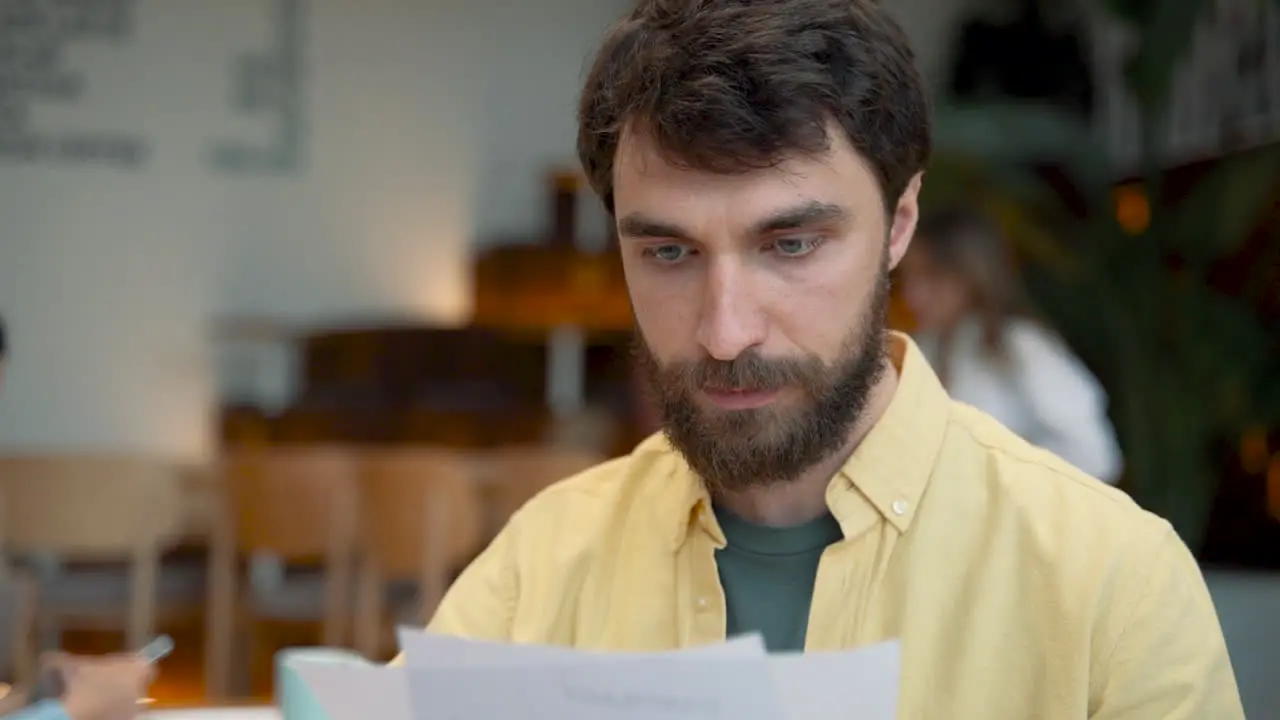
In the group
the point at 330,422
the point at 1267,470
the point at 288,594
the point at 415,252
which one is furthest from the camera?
the point at 415,252

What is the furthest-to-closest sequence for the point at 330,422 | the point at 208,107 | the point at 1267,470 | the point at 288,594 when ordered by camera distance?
the point at 208,107 < the point at 330,422 < the point at 1267,470 < the point at 288,594

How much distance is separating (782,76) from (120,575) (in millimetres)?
4028

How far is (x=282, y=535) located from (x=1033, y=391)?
7.37 feet

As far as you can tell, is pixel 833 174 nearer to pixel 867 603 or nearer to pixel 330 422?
pixel 867 603

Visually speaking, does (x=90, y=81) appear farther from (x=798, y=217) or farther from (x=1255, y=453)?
(x=798, y=217)

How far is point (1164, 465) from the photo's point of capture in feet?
13.0

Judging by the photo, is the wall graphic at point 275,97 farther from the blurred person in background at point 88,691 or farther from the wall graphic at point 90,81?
the blurred person in background at point 88,691

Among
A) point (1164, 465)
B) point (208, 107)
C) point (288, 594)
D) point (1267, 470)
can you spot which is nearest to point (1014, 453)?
point (1164, 465)

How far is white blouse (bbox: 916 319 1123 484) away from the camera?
2.87 meters

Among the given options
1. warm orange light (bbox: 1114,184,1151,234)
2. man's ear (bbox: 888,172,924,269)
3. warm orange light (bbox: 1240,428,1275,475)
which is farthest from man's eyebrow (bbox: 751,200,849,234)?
warm orange light (bbox: 1114,184,1151,234)

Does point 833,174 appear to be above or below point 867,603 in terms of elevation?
above

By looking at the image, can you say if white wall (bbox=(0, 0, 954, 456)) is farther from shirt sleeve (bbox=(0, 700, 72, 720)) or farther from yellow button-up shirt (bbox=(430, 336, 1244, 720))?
shirt sleeve (bbox=(0, 700, 72, 720))

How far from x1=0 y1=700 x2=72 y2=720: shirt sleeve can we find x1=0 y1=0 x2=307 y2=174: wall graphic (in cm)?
662

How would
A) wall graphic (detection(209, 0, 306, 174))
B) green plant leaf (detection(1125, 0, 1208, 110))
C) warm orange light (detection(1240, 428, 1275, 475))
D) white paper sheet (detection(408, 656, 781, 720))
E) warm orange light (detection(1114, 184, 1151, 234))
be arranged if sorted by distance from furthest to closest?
wall graphic (detection(209, 0, 306, 174)) → warm orange light (detection(1114, 184, 1151, 234)) → warm orange light (detection(1240, 428, 1275, 475)) → green plant leaf (detection(1125, 0, 1208, 110)) → white paper sheet (detection(408, 656, 781, 720))
